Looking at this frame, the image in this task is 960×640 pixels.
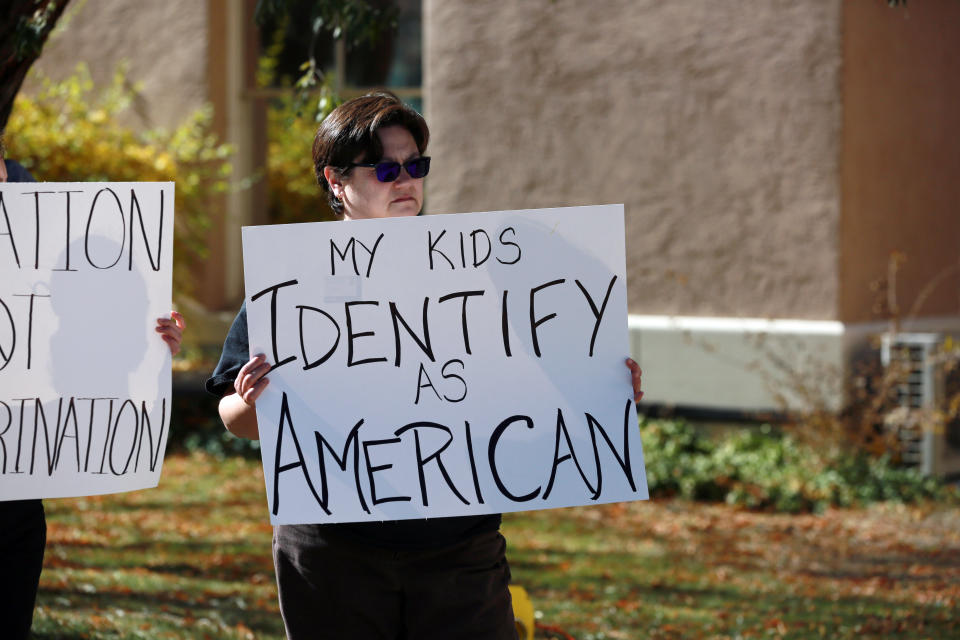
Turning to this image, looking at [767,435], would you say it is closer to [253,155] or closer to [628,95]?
[628,95]

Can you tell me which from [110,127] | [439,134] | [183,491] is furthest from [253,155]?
[183,491]

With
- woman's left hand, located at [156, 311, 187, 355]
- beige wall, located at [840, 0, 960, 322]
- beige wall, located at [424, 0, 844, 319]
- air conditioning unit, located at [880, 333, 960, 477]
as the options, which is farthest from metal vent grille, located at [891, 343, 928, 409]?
woman's left hand, located at [156, 311, 187, 355]

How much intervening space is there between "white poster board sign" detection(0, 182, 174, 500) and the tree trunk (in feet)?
4.05

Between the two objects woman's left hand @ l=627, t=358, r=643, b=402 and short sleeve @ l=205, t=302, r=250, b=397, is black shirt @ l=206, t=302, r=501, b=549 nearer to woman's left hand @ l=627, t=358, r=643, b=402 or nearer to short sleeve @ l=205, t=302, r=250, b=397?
short sleeve @ l=205, t=302, r=250, b=397

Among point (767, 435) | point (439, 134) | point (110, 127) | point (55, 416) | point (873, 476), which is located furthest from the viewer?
point (110, 127)

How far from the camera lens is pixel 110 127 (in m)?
9.95

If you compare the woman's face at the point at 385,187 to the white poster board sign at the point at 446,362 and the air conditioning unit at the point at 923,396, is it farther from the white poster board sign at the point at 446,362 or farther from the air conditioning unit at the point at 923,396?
the air conditioning unit at the point at 923,396

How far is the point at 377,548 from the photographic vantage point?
247 centimetres

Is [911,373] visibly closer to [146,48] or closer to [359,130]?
[359,130]

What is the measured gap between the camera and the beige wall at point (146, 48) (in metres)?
Answer: 9.97

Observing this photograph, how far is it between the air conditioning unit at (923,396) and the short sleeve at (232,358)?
5783mm

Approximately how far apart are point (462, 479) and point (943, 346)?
5.94 m

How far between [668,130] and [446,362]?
20.3ft

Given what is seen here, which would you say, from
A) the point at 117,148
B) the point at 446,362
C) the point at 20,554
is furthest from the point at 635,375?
the point at 117,148
